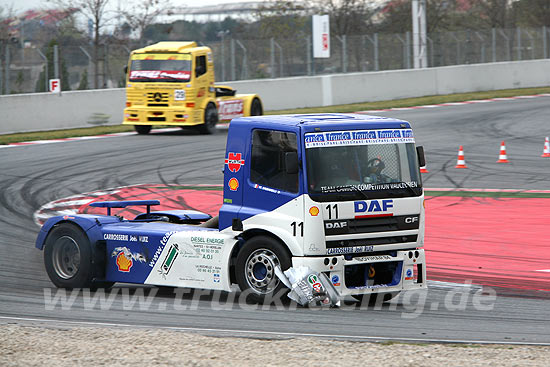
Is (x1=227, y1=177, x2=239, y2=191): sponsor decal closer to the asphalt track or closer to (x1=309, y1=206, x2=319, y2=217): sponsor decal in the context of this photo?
(x1=309, y1=206, x2=319, y2=217): sponsor decal

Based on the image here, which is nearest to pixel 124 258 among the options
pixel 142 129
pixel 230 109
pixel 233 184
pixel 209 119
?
pixel 233 184

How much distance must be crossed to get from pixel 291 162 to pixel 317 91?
83.6 ft

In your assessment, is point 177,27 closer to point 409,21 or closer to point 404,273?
point 409,21

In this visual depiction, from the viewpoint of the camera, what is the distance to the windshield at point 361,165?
8609 mm

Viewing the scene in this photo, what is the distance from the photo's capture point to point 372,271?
891cm

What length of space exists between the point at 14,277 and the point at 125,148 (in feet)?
40.3

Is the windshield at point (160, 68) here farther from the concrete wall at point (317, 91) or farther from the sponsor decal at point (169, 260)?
the sponsor decal at point (169, 260)

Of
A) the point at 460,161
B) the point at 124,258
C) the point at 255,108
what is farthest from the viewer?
the point at 255,108

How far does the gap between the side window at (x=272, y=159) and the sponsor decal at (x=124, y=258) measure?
167 cm

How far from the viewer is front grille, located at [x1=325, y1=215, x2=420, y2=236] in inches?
338

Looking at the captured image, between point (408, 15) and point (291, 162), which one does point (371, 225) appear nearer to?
point (291, 162)

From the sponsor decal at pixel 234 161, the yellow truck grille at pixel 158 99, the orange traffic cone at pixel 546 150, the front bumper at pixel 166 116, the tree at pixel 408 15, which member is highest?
the tree at pixel 408 15

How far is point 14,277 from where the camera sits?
10.7 metres

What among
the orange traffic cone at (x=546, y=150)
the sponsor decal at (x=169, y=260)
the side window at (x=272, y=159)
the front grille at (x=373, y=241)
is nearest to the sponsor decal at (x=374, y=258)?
the front grille at (x=373, y=241)
